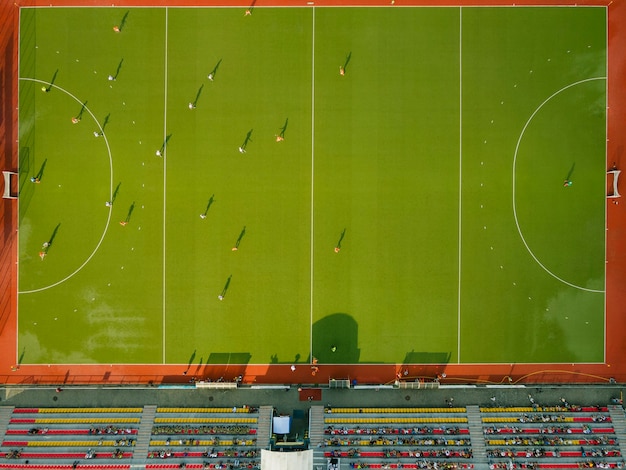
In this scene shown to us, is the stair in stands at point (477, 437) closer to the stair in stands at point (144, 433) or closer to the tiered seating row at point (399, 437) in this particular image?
the tiered seating row at point (399, 437)

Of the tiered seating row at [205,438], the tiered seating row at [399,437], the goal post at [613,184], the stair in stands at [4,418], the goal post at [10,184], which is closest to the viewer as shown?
the tiered seating row at [205,438]

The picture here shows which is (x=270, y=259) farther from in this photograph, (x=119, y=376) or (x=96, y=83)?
(x=96, y=83)

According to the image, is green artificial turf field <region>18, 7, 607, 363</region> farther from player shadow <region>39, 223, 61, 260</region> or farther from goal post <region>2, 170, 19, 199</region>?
goal post <region>2, 170, 19, 199</region>

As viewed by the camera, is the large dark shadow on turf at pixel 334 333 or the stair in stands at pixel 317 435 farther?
the large dark shadow on turf at pixel 334 333

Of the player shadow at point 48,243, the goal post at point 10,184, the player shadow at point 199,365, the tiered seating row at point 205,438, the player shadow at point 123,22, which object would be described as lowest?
the tiered seating row at point 205,438

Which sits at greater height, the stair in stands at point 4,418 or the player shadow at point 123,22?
the player shadow at point 123,22

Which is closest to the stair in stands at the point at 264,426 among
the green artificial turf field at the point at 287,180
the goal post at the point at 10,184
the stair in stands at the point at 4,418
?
the green artificial turf field at the point at 287,180
